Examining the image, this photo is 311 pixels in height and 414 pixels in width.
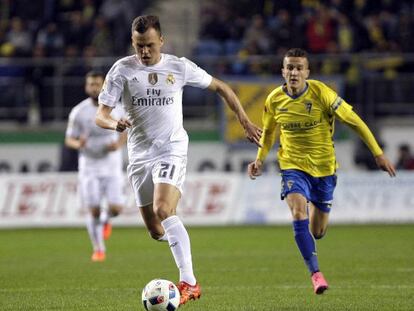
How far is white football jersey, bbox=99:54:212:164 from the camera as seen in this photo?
9617 millimetres

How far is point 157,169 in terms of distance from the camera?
952 cm

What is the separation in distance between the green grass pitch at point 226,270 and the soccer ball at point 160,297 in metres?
0.58

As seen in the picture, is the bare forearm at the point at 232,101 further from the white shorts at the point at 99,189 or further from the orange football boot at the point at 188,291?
the white shorts at the point at 99,189

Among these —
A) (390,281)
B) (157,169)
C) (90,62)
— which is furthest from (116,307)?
(90,62)

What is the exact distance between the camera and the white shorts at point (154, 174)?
9.44 meters

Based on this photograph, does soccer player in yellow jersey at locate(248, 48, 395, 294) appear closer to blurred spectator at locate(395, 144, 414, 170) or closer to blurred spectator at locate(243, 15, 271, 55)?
blurred spectator at locate(395, 144, 414, 170)

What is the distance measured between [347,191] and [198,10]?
7819 mm

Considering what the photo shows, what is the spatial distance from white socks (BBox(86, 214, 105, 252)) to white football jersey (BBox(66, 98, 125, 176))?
2.93 feet

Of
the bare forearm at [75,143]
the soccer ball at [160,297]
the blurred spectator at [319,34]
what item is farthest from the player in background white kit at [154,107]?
the blurred spectator at [319,34]

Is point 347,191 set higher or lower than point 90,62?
lower

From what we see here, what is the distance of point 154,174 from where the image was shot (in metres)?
9.52

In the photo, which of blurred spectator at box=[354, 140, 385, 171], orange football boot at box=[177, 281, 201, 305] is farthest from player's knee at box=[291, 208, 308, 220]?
blurred spectator at box=[354, 140, 385, 171]

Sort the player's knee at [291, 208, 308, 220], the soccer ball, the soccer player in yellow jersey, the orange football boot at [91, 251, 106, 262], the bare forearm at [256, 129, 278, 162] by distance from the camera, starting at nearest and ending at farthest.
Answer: the soccer ball < the player's knee at [291, 208, 308, 220] < the soccer player in yellow jersey < the bare forearm at [256, 129, 278, 162] < the orange football boot at [91, 251, 106, 262]

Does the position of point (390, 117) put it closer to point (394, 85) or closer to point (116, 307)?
point (394, 85)
